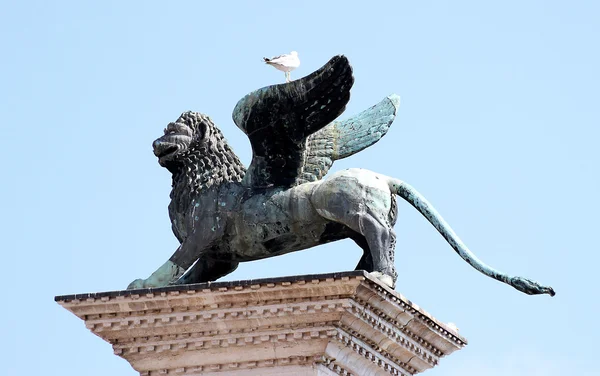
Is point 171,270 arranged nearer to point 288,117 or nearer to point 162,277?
point 162,277

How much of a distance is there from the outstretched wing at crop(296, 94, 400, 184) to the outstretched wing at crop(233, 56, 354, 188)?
0.85 feet

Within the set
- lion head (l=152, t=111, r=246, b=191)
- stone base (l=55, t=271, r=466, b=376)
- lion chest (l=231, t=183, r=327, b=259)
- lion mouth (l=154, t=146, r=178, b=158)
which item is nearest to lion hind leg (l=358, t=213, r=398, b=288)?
stone base (l=55, t=271, r=466, b=376)

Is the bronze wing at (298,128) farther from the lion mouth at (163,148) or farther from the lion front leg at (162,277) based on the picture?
the lion front leg at (162,277)

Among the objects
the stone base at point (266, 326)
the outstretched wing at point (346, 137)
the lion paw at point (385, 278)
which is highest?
the outstretched wing at point (346, 137)

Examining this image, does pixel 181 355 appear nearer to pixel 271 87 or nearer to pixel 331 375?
pixel 331 375

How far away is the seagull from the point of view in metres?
20.8

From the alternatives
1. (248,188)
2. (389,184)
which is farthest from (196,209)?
(389,184)

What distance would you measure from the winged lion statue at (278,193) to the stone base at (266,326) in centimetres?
57

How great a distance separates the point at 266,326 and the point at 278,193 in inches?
A: 60.1

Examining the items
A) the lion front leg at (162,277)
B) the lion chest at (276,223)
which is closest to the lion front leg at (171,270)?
the lion front leg at (162,277)

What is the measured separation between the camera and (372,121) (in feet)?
70.7

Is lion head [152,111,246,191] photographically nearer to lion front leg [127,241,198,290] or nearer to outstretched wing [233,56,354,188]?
outstretched wing [233,56,354,188]

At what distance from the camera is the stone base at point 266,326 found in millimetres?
19500

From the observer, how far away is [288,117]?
67.2ft
